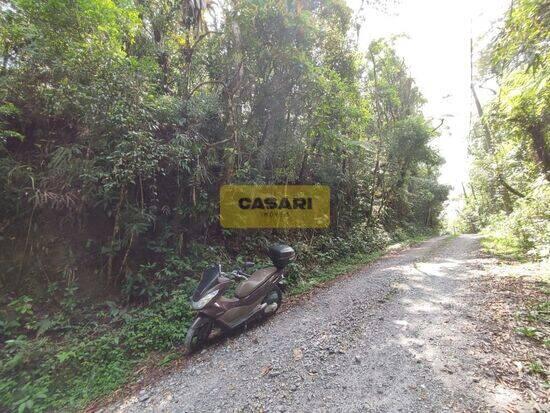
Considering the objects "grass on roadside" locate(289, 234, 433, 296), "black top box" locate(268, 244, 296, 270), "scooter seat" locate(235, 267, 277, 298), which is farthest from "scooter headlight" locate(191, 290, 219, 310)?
"grass on roadside" locate(289, 234, 433, 296)

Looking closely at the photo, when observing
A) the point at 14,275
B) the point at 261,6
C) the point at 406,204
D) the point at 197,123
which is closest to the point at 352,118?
the point at 261,6

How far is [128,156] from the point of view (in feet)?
14.0

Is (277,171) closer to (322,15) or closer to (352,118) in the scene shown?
(352,118)

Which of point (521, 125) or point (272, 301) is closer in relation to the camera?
point (272, 301)

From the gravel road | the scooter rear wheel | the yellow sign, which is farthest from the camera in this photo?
the yellow sign

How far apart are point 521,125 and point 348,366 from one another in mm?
10647

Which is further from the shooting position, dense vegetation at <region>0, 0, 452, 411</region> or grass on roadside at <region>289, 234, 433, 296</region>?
grass on roadside at <region>289, 234, 433, 296</region>

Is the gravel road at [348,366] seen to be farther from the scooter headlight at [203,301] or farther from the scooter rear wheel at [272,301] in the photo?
the scooter headlight at [203,301]

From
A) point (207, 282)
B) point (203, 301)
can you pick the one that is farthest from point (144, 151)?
point (203, 301)

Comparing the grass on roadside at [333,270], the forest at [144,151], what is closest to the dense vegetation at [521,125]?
the forest at [144,151]

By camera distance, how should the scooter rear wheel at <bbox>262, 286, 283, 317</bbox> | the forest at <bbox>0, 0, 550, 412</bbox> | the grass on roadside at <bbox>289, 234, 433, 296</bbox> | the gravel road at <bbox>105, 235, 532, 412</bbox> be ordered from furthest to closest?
the grass on roadside at <bbox>289, 234, 433, 296</bbox> < the scooter rear wheel at <bbox>262, 286, 283, 317</bbox> < the forest at <bbox>0, 0, 550, 412</bbox> < the gravel road at <bbox>105, 235, 532, 412</bbox>

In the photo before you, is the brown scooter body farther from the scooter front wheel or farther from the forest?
the forest

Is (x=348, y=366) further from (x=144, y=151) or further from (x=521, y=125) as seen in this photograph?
(x=521, y=125)

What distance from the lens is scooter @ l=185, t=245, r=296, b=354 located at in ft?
11.0
